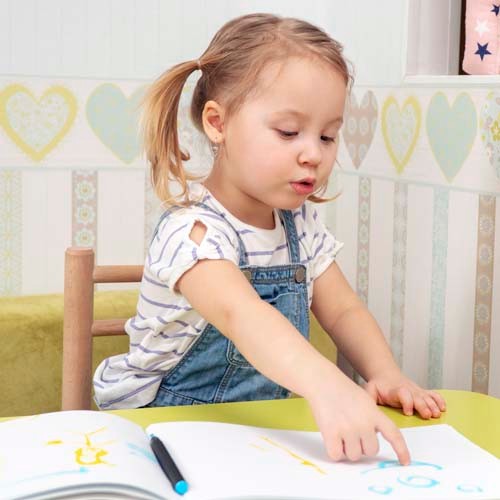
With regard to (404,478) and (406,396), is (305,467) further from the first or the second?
(406,396)

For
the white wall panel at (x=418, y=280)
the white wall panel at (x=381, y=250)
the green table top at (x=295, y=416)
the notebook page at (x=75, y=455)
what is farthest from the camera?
the white wall panel at (x=381, y=250)

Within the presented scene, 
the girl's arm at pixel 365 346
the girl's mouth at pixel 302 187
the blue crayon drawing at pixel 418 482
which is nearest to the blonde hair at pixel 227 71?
the girl's mouth at pixel 302 187

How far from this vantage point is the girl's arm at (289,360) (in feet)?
2.43

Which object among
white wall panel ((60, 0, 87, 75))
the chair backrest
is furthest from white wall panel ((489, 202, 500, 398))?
white wall panel ((60, 0, 87, 75))

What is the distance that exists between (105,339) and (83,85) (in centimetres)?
44

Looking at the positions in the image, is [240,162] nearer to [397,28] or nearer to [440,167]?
[440,167]

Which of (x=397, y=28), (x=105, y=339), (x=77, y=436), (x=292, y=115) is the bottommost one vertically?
→ (x=105, y=339)

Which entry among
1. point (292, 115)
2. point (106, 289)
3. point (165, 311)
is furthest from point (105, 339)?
point (292, 115)

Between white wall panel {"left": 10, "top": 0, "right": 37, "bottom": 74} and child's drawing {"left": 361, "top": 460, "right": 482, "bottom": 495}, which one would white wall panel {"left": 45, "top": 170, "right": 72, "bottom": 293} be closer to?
white wall panel {"left": 10, "top": 0, "right": 37, "bottom": 74}

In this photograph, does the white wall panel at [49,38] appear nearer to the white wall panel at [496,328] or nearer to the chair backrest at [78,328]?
the chair backrest at [78,328]

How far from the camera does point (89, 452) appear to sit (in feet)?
2.27

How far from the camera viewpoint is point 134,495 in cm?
65

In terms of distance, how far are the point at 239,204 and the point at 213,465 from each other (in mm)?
456

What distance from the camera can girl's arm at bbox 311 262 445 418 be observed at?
3.05 feet
